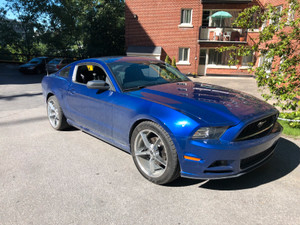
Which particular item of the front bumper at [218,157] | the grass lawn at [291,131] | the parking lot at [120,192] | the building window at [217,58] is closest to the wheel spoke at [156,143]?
the front bumper at [218,157]

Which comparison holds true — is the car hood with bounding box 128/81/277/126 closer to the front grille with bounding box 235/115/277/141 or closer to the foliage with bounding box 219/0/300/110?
the front grille with bounding box 235/115/277/141

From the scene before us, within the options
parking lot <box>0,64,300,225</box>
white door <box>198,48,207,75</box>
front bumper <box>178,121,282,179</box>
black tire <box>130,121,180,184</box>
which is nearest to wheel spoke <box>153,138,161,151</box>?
black tire <box>130,121,180,184</box>

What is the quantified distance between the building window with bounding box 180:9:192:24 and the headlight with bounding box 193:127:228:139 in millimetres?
19486

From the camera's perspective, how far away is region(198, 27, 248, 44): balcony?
20031 millimetres

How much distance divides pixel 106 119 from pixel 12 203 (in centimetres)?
168

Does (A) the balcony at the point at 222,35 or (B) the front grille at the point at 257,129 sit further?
(A) the balcony at the point at 222,35

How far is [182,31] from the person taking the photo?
20.3m

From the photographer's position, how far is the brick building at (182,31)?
19.9 m

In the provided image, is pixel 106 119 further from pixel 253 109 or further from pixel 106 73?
pixel 253 109

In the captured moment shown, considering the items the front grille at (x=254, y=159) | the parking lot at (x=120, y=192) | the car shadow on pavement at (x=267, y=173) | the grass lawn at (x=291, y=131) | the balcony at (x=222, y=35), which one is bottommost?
the parking lot at (x=120, y=192)

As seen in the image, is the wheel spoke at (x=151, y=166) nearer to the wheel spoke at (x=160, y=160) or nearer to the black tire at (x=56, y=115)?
the wheel spoke at (x=160, y=160)

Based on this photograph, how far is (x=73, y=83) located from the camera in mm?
4590

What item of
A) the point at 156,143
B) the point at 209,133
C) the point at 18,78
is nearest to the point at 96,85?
the point at 156,143

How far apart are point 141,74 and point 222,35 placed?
18252mm
